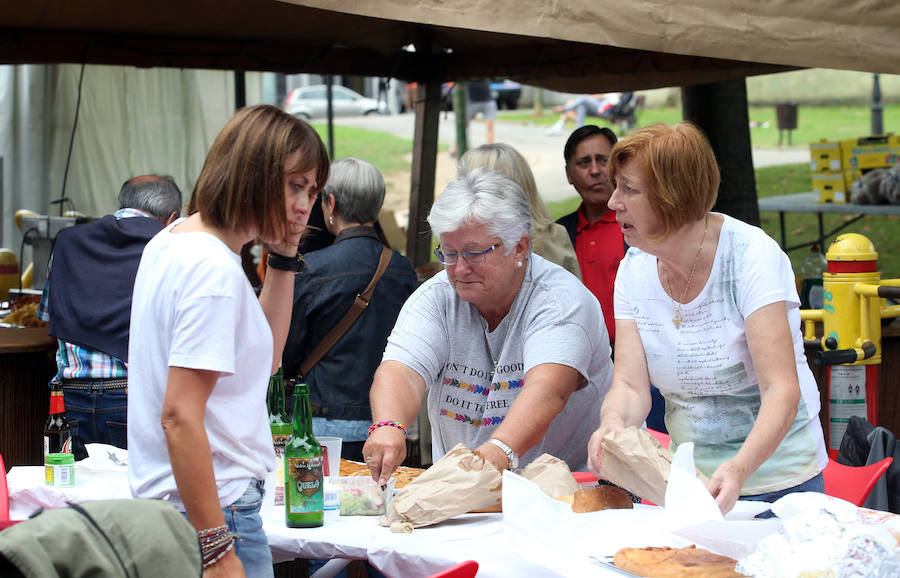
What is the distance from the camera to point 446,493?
7.38ft

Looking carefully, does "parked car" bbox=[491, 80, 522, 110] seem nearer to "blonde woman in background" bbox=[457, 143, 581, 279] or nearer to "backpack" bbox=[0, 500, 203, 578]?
"blonde woman in background" bbox=[457, 143, 581, 279]

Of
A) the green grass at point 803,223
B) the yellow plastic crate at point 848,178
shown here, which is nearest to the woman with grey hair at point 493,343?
the yellow plastic crate at point 848,178

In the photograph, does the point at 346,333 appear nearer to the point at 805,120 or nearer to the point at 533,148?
the point at 533,148

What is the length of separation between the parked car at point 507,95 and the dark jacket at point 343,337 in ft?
73.0

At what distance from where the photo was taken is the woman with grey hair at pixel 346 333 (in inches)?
146

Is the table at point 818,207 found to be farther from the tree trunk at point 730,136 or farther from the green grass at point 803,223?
the green grass at point 803,223

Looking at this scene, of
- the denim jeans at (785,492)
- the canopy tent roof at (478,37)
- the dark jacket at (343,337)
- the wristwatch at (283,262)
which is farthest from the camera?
the dark jacket at (343,337)

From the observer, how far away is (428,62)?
5750 millimetres

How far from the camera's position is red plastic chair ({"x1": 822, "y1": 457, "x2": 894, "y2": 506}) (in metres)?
2.68

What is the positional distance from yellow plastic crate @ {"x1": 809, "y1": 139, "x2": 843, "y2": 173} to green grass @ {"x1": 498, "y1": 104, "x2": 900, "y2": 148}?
1012cm

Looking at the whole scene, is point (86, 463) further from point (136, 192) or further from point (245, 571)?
point (136, 192)

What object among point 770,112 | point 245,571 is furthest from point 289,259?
point 770,112

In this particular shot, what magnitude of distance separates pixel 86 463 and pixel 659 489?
1554mm

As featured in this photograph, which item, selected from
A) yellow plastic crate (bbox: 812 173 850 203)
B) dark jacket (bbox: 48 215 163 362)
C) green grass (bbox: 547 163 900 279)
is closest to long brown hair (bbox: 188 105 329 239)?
dark jacket (bbox: 48 215 163 362)
